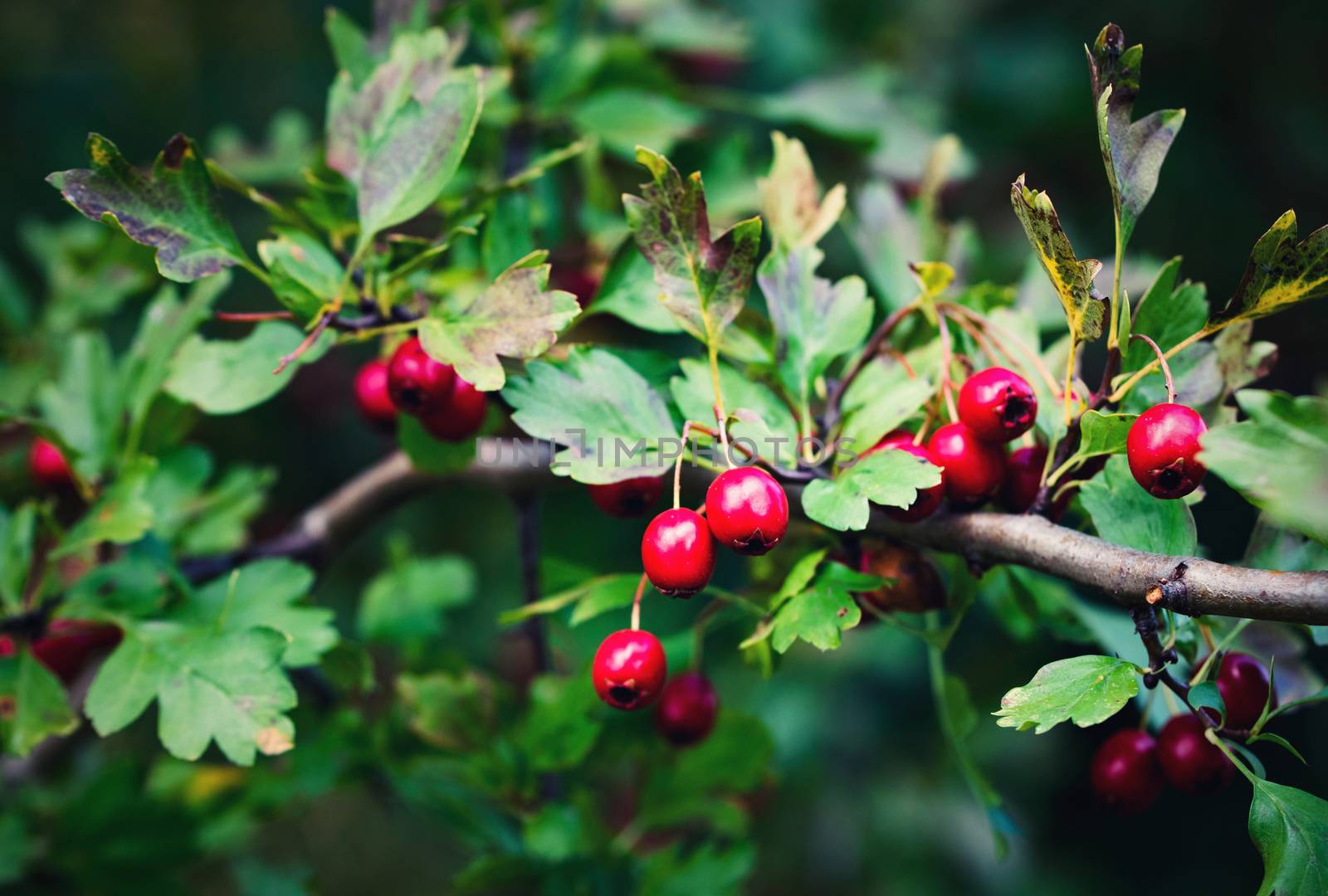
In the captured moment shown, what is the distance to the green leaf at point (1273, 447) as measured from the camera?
0.56 metres

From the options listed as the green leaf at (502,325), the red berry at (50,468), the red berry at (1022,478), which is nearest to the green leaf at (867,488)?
the red berry at (1022,478)

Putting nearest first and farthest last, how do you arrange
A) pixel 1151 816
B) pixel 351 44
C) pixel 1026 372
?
1. pixel 1026 372
2. pixel 351 44
3. pixel 1151 816

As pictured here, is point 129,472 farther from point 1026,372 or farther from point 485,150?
point 1026,372

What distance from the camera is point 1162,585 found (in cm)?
67

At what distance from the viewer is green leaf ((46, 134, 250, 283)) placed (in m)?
0.85

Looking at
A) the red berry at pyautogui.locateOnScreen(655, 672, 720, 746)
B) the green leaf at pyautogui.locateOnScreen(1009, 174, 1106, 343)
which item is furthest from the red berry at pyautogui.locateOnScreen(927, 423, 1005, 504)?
the red berry at pyautogui.locateOnScreen(655, 672, 720, 746)

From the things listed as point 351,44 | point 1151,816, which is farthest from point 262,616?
point 1151,816

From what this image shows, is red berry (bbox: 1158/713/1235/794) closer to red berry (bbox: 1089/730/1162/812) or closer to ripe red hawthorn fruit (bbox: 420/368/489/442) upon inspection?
red berry (bbox: 1089/730/1162/812)

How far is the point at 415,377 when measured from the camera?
90 cm

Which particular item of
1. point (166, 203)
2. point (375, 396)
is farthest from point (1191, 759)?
point (166, 203)

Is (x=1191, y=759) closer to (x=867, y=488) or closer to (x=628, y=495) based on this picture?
(x=867, y=488)

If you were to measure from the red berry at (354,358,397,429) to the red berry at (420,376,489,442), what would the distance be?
124mm

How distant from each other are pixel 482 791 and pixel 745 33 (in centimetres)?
141

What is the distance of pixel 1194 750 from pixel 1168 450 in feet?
1.02
